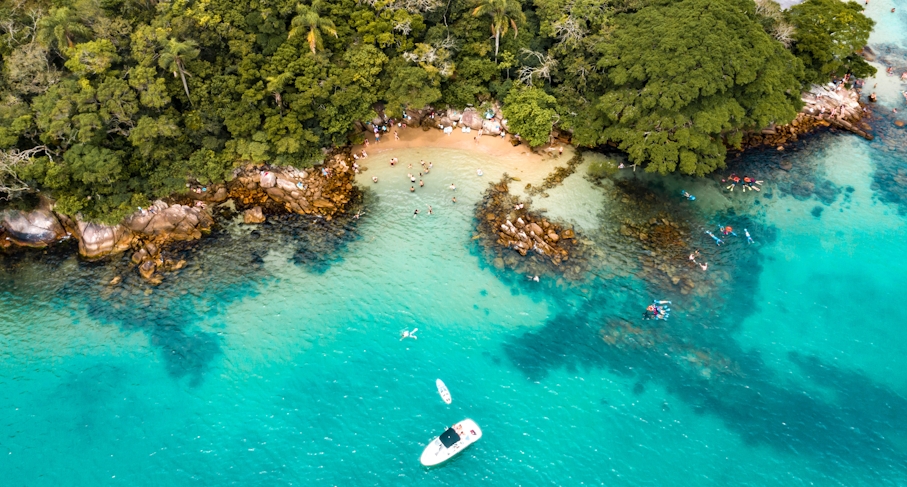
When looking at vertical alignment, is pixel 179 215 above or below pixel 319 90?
below

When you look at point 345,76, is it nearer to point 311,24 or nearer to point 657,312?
point 311,24

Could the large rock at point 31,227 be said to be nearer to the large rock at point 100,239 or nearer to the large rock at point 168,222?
the large rock at point 100,239

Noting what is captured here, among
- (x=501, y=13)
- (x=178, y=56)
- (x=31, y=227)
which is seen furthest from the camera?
(x=501, y=13)

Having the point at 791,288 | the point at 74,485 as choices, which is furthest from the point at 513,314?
the point at 74,485

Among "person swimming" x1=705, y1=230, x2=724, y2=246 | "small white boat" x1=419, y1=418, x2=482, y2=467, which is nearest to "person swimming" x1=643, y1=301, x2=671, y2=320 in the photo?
"person swimming" x1=705, y1=230, x2=724, y2=246

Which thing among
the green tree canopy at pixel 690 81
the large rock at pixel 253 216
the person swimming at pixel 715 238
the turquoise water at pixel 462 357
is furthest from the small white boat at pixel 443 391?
the person swimming at pixel 715 238

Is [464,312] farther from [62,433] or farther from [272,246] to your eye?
[62,433]

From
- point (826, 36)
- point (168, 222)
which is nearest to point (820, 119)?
point (826, 36)

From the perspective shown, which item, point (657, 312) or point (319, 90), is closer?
point (657, 312)
